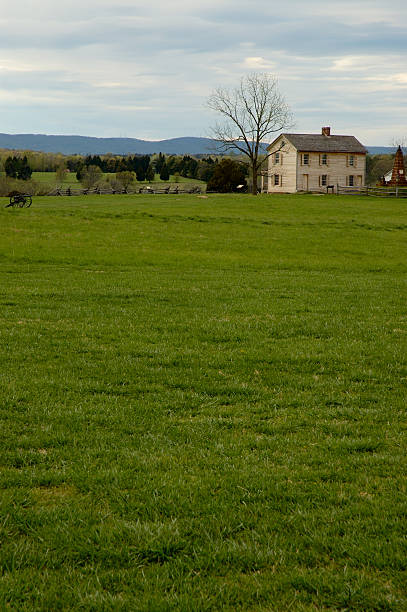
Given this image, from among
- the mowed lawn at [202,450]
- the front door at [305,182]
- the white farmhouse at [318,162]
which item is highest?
the white farmhouse at [318,162]

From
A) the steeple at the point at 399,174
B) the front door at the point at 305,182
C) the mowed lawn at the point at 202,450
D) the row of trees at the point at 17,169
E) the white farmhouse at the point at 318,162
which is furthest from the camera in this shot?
the row of trees at the point at 17,169

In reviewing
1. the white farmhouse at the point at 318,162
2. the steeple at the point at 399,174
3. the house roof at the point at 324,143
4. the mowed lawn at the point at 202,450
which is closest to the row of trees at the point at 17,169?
the white farmhouse at the point at 318,162

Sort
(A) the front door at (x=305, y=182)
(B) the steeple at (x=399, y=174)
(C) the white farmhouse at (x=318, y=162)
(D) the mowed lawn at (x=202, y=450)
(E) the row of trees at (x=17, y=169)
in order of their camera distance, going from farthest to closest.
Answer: (E) the row of trees at (x=17, y=169) < (A) the front door at (x=305, y=182) < (C) the white farmhouse at (x=318, y=162) < (B) the steeple at (x=399, y=174) < (D) the mowed lawn at (x=202, y=450)

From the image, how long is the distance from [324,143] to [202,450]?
295 ft

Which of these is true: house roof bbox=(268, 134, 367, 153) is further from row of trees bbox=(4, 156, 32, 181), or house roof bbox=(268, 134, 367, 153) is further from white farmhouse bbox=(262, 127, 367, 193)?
row of trees bbox=(4, 156, 32, 181)

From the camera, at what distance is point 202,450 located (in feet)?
23.1

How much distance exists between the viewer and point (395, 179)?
8531cm

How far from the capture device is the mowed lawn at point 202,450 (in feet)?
15.5

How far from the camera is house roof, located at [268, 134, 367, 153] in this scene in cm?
8988

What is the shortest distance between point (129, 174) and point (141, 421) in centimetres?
12415

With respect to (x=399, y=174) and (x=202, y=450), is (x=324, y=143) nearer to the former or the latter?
(x=399, y=174)

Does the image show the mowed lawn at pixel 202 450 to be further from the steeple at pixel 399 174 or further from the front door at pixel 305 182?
the front door at pixel 305 182

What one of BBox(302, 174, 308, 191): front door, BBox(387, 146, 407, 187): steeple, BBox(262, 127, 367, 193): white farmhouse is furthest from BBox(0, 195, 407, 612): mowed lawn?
BBox(302, 174, 308, 191): front door

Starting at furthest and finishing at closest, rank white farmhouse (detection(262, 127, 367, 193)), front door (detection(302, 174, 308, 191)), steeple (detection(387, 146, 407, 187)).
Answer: front door (detection(302, 174, 308, 191)) → white farmhouse (detection(262, 127, 367, 193)) → steeple (detection(387, 146, 407, 187))
